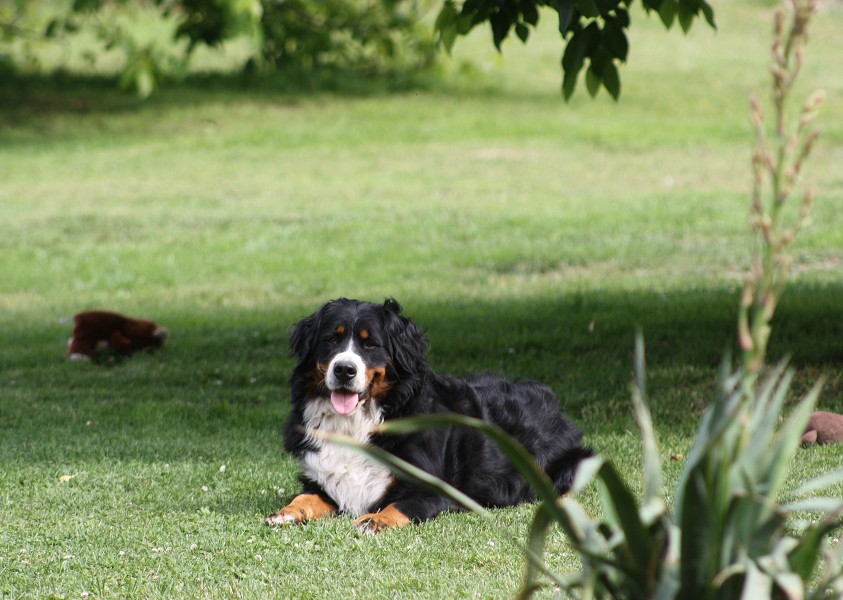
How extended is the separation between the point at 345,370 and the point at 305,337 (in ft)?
1.31

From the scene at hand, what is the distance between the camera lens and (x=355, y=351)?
5441 millimetres

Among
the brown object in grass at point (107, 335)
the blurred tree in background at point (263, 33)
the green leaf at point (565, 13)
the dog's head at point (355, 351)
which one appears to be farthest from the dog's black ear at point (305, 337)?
the blurred tree in background at point (263, 33)

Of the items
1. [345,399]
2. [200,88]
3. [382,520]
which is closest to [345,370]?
[345,399]

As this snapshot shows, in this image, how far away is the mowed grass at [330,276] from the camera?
520 cm

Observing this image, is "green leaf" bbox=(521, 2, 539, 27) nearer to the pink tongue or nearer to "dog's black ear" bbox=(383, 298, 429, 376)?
"dog's black ear" bbox=(383, 298, 429, 376)

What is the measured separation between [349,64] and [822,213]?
16.3 m

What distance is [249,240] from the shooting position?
15.4m

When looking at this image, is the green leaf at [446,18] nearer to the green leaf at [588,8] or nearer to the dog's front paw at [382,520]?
the green leaf at [588,8]

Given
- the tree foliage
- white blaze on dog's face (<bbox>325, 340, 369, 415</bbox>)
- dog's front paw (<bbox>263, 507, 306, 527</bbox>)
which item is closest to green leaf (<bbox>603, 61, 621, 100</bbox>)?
the tree foliage

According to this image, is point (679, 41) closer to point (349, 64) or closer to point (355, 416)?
point (349, 64)

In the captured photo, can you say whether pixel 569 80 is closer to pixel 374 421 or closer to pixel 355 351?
pixel 355 351

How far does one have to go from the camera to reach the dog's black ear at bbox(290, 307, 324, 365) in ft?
18.4

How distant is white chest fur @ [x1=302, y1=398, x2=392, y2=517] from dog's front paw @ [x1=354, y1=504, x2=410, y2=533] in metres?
0.21

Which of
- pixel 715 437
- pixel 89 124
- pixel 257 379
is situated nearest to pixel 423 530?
pixel 715 437
